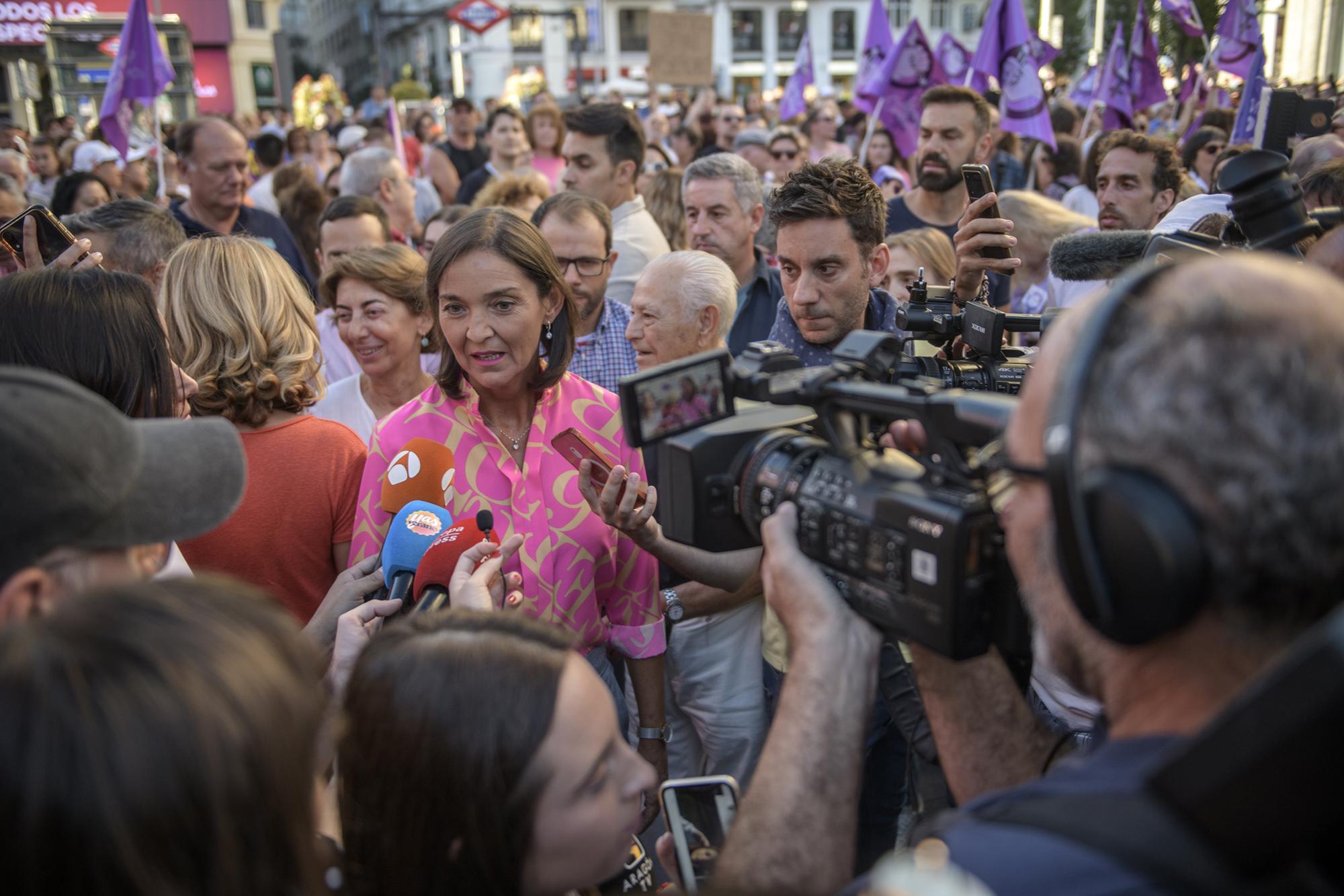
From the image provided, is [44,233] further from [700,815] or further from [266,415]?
[700,815]

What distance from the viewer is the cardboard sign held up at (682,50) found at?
10.9 meters

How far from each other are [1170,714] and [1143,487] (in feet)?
0.89

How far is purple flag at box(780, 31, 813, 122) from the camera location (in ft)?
41.6

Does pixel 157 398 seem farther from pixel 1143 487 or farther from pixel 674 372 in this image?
pixel 1143 487

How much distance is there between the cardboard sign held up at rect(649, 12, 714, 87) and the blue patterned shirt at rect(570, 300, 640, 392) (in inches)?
295

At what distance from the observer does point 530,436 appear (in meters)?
2.61

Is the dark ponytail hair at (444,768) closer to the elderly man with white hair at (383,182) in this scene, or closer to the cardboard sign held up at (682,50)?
the elderly man with white hair at (383,182)

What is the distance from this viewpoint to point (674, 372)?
1718 mm

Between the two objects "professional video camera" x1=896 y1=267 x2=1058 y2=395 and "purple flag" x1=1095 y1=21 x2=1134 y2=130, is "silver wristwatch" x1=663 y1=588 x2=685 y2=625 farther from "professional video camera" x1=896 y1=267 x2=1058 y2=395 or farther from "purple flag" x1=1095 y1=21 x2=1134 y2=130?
"purple flag" x1=1095 y1=21 x2=1134 y2=130

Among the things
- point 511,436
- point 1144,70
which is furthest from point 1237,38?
point 511,436

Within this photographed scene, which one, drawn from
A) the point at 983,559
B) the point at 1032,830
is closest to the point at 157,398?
the point at 983,559

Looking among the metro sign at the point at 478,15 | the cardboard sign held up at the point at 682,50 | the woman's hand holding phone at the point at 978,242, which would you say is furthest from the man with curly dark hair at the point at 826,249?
the metro sign at the point at 478,15

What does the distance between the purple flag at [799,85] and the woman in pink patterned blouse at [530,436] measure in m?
10.6

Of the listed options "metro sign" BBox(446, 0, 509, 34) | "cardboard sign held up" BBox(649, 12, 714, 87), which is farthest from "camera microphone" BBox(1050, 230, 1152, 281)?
"metro sign" BBox(446, 0, 509, 34)
